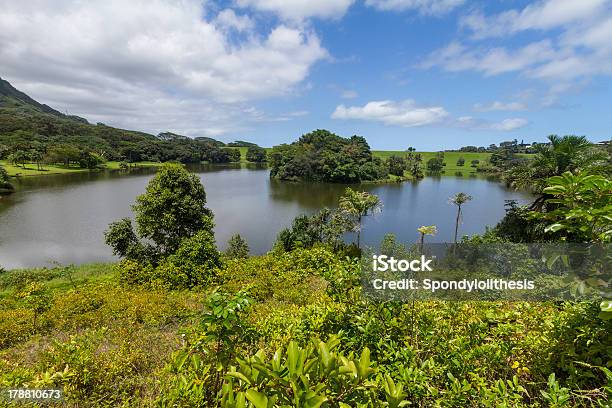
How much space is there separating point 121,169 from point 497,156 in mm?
117750

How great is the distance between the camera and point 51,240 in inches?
1025

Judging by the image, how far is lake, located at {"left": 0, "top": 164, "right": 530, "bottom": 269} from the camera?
2520 centimetres

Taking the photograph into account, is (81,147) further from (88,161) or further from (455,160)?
(455,160)

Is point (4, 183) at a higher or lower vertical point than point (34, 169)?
lower

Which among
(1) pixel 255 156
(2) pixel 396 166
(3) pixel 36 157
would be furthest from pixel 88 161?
(2) pixel 396 166

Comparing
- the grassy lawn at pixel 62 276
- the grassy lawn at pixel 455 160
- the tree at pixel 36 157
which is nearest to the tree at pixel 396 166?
the grassy lawn at pixel 455 160

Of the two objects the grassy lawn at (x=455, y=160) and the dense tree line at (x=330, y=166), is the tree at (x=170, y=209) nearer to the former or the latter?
the dense tree line at (x=330, y=166)

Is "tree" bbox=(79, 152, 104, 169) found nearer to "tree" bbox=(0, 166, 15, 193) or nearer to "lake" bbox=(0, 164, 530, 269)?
"lake" bbox=(0, 164, 530, 269)

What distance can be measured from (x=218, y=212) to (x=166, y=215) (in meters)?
24.0

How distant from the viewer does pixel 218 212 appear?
127 feet

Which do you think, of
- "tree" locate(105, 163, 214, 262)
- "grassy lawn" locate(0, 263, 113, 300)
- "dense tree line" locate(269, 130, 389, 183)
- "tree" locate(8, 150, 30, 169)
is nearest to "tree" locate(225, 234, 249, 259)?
"tree" locate(105, 163, 214, 262)

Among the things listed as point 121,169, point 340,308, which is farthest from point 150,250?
point 121,169

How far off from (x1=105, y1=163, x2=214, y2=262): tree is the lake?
28.6ft

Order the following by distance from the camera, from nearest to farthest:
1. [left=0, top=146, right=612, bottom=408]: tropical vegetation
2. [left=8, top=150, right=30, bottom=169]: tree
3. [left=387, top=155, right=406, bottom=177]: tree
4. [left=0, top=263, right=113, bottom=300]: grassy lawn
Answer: [left=0, top=146, right=612, bottom=408]: tropical vegetation < [left=0, top=263, right=113, bottom=300]: grassy lawn < [left=8, top=150, right=30, bottom=169]: tree < [left=387, top=155, right=406, bottom=177]: tree
